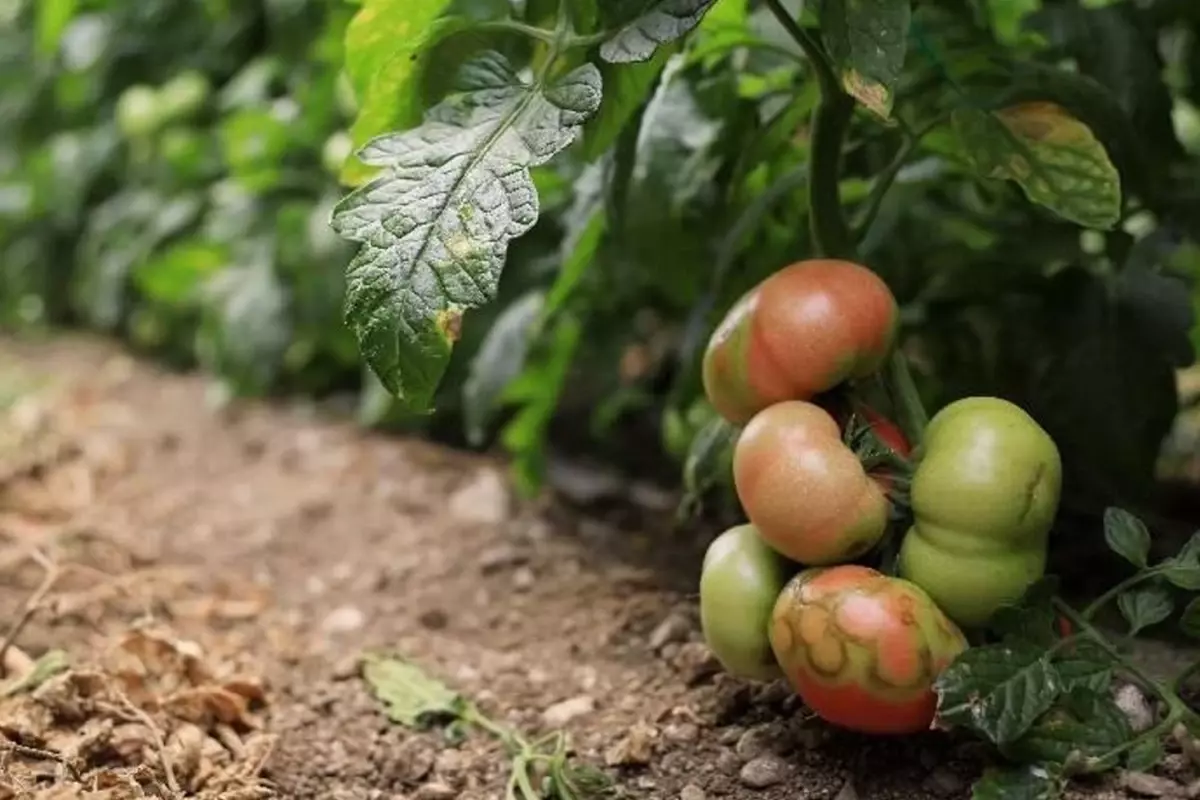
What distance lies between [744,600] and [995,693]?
0.58 feet

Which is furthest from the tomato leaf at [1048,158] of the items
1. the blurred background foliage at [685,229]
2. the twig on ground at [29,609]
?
the twig on ground at [29,609]

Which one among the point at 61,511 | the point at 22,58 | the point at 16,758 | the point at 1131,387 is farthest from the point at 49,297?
the point at 1131,387

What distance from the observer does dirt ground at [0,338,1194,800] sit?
1.03 m

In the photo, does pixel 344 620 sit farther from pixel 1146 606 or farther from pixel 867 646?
pixel 1146 606

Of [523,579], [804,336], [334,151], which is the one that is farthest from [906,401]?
[334,151]

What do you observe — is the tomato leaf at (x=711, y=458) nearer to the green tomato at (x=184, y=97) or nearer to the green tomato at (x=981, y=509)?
the green tomato at (x=981, y=509)

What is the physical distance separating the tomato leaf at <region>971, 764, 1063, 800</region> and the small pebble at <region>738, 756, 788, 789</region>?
0.46 ft

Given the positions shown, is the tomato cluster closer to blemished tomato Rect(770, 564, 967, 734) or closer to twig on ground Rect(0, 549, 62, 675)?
blemished tomato Rect(770, 564, 967, 734)

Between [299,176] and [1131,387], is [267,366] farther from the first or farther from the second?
[1131,387]

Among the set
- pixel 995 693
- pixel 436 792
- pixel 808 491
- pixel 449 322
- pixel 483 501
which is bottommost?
pixel 483 501

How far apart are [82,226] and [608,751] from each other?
219 centimetres

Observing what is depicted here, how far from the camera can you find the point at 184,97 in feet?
8.25

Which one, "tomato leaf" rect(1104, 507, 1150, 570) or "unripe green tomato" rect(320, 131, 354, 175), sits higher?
"unripe green tomato" rect(320, 131, 354, 175)

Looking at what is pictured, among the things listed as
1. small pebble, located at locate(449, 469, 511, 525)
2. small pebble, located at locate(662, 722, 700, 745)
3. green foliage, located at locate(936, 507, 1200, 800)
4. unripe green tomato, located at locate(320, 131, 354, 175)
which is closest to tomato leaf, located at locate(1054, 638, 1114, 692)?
green foliage, located at locate(936, 507, 1200, 800)
